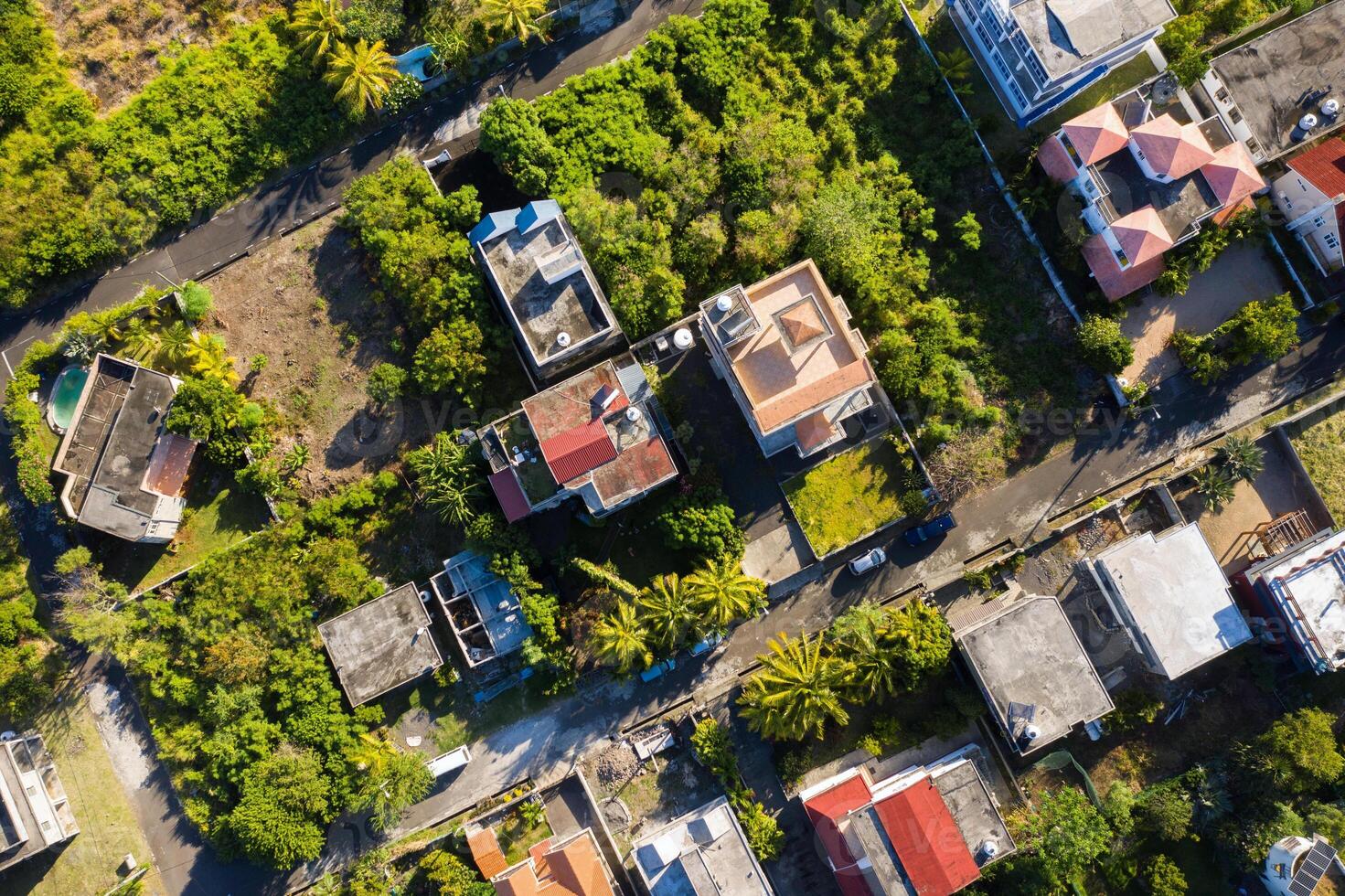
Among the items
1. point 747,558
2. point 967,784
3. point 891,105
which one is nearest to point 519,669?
point 747,558

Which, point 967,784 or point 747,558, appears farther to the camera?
point 747,558

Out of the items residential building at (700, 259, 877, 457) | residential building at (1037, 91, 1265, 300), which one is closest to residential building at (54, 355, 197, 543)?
residential building at (700, 259, 877, 457)

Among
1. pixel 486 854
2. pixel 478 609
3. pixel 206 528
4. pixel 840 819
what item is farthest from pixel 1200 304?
pixel 206 528

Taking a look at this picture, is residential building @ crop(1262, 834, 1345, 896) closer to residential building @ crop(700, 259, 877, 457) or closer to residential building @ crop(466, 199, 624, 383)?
residential building @ crop(700, 259, 877, 457)

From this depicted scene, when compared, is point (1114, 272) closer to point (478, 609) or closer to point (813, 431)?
point (813, 431)

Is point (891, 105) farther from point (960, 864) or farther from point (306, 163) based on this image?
point (960, 864)
